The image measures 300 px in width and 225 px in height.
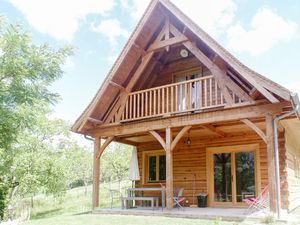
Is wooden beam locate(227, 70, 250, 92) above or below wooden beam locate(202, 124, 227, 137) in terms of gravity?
above

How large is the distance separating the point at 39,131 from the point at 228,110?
1680 cm

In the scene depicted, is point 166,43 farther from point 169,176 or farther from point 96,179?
point 96,179

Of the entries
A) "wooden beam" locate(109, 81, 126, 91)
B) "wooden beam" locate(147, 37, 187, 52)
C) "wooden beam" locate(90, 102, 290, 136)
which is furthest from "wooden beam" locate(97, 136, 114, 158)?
"wooden beam" locate(147, 37, 187, 52)

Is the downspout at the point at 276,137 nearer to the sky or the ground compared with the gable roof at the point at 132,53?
nearer to the ground

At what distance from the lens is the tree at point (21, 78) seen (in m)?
8.95

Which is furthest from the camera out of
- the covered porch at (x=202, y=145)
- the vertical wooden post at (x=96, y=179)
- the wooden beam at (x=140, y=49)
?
the wooden beam at (x=140, y=49)

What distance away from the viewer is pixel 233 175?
11.5m

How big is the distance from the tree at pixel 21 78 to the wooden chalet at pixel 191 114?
1841mm

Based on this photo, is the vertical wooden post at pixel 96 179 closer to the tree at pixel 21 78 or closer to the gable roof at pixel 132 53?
the gable roof at pixel 132 53

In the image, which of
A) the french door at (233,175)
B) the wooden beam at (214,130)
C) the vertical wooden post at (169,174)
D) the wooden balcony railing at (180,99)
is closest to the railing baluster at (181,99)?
the wooden balcony railing at (180,99)

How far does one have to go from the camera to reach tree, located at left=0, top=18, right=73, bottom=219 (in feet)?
29.4

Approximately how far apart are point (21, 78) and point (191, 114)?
4.89 meters

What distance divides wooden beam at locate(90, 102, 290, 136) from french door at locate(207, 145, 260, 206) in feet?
9.24

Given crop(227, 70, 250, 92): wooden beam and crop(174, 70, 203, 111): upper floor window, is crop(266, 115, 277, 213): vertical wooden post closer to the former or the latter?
crop(227, 70, 250, 92): wooden beam
